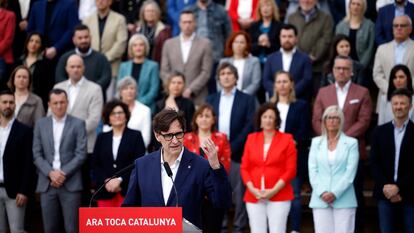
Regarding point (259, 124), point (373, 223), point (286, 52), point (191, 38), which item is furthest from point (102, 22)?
point (373, 223)

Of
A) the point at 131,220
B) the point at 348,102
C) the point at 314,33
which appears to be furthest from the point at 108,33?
the point at 131,220

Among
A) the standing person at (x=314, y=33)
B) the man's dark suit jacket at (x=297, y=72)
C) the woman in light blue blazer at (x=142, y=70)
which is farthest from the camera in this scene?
the standing person at (x=314, y=33)

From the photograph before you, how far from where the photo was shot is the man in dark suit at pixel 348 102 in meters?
12.3

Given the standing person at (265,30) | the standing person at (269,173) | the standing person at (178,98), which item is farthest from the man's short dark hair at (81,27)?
the standing person at (269,173)

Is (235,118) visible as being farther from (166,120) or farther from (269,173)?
(166,120)

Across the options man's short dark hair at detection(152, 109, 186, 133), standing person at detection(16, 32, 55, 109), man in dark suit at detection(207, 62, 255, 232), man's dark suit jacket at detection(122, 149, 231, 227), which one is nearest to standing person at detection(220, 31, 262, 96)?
man in dark suit at detection(207, 62, 255, 232)

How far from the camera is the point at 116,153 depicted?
1181 centimetres

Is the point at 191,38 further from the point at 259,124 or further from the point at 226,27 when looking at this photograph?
the point at 259,124

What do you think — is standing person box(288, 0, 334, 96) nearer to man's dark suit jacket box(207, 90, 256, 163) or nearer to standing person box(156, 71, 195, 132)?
man's dark suit jacket box(207, 90, 256, 163)

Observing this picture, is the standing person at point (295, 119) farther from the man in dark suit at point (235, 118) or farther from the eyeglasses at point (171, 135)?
the eyeglasses at point (171, 135)

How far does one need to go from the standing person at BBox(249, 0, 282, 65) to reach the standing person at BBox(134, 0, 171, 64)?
137 cm

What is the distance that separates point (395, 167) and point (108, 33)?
5272 millimetres

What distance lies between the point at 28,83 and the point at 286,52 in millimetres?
3627

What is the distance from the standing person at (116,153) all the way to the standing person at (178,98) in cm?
107
